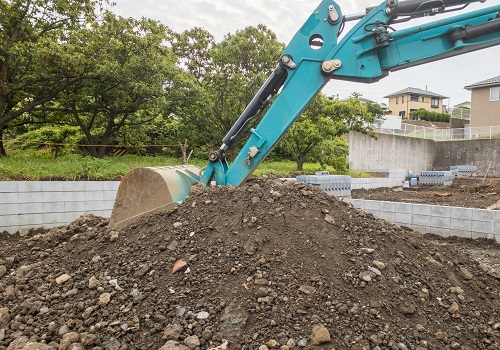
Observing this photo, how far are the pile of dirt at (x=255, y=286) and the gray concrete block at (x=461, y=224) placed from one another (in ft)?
7.62

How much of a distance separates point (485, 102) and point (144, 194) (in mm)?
25529

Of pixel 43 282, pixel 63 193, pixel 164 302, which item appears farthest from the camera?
pixel 63 193

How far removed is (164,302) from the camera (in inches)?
82.8

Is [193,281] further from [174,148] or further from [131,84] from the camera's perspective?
[174,148]

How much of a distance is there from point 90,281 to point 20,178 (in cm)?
427

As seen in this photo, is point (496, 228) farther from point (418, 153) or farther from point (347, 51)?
point (418, 153)

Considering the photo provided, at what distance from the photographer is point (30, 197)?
519 cm

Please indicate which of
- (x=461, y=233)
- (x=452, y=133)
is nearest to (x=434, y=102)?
(x=452, y=133)

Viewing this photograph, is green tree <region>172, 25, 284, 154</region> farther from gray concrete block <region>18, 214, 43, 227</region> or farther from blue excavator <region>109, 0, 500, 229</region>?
blue excavator <region>109, 0, 500, 229</region>

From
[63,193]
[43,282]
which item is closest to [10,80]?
[63,193]

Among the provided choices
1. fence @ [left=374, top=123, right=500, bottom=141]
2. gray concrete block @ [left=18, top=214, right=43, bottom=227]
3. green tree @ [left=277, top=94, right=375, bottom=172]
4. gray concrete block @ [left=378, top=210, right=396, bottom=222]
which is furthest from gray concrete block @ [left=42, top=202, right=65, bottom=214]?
fence @ [left=374, top=123, right=500, bottom=141]

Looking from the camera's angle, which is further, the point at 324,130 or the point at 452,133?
the point at 452,133

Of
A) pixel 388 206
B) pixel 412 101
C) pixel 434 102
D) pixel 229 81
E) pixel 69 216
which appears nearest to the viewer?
pixel 69 216

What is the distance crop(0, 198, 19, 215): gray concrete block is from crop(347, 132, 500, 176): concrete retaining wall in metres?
13.1
